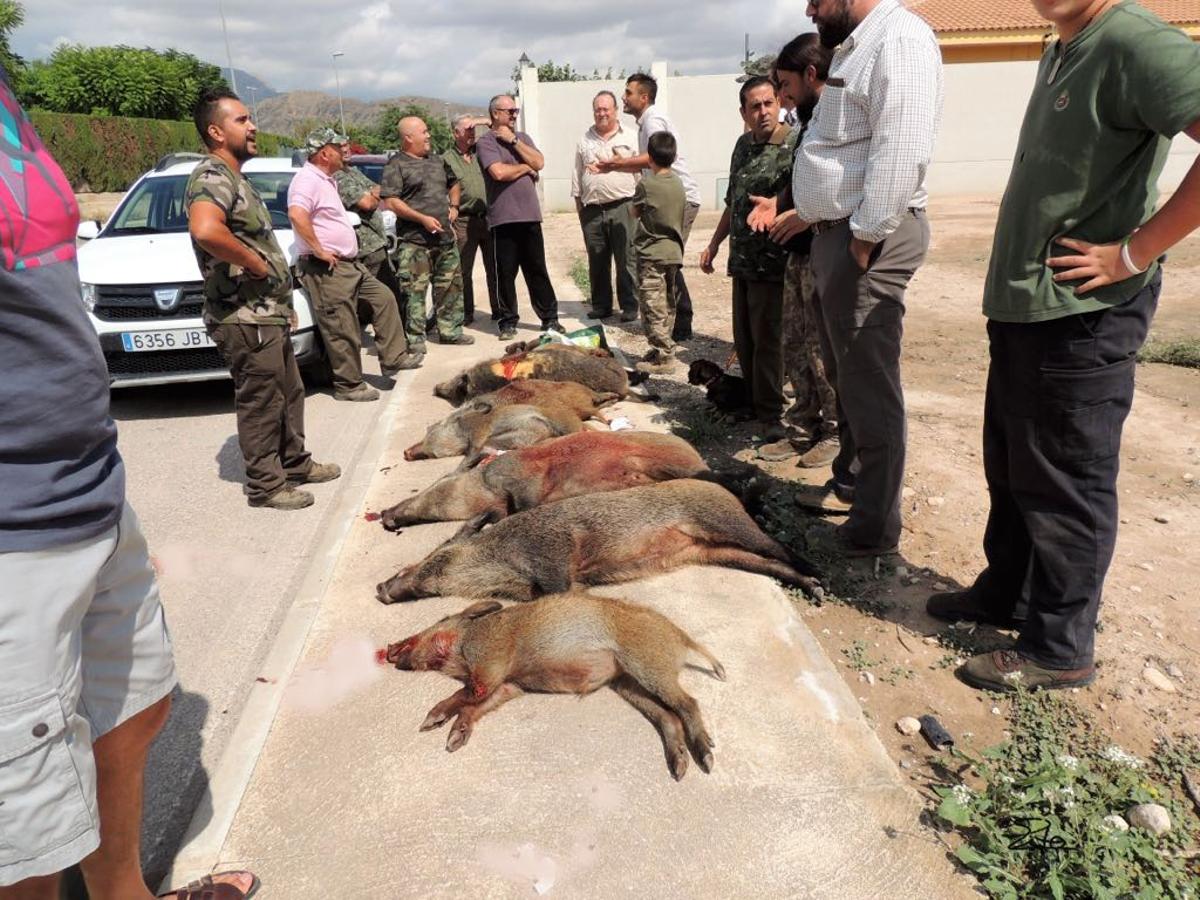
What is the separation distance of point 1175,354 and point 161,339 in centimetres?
907

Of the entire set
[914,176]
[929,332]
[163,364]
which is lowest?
[929,332]

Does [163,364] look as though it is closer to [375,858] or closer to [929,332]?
[375,858]

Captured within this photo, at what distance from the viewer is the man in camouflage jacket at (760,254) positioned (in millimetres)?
5152

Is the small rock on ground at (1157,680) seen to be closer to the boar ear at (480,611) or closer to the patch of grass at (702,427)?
the boar ear at (480,611)

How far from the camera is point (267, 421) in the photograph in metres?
4.92

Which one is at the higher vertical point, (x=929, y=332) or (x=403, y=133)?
(x=403, y=133)

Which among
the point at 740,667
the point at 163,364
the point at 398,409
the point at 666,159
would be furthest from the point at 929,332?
the point at 163,364

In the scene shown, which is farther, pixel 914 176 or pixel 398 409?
pixel 398 409

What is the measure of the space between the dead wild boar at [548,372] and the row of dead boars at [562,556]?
79cm

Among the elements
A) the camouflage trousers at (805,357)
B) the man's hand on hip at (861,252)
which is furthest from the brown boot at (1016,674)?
the camouflage trousers at (805,357)

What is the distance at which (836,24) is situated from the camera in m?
3.41

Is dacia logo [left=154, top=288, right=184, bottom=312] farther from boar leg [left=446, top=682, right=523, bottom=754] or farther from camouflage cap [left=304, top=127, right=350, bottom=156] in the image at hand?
boar leg [left=446, top=682, right=523, bottom=754]

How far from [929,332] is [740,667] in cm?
681

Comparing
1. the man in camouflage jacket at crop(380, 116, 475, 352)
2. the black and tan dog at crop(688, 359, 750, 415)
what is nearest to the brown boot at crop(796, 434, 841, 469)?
the black and tan dog at crop(688, 359, 750, 415)
